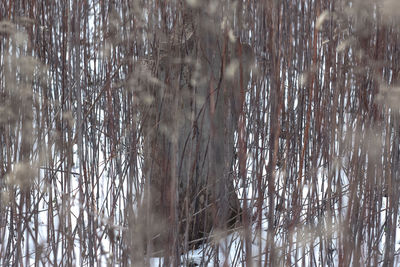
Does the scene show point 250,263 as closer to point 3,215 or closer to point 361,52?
point 361,52

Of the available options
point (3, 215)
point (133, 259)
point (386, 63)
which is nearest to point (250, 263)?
point (133, 259)

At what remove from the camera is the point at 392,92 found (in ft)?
2.53

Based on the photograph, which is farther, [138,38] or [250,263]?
[138,38]

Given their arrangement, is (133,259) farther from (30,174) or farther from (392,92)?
(392,92)

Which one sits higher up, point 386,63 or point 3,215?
point 386,63

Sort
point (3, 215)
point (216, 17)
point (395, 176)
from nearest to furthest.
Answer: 1. point (216, 17)
2. point (395, 176)
3. point (3, 215)

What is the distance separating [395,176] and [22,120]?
65 cm

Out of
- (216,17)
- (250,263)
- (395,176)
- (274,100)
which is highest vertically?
(216,17)

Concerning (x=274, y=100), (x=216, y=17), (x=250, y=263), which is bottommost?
(x=250, y=263)

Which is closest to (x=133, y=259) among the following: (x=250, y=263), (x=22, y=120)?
(x=250, y=263)

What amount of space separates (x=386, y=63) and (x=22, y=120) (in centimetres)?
64

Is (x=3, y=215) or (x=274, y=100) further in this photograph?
(x=3, y=215)

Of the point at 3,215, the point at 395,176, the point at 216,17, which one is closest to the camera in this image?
the point at 216,17

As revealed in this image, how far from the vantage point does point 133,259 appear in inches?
30.8
